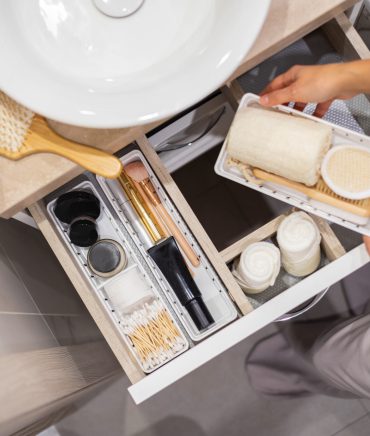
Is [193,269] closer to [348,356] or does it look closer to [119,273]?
[119,273]

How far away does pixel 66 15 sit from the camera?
2.15 ft

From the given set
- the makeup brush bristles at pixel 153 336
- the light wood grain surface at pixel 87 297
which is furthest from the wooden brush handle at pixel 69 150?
the makeup brush bristles at pixel 153 336

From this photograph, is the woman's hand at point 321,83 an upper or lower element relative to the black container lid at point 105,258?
upper

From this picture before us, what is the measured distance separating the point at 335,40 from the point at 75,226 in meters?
0.56

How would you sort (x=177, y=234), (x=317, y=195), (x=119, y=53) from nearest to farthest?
(x=119, y=53)
(x=317, y=195)
(x=177, y=234)

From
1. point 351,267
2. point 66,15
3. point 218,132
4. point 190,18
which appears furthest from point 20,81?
point 218,132

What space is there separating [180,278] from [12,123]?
348mm

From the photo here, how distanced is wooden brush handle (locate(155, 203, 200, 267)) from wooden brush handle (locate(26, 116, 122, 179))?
0.18m

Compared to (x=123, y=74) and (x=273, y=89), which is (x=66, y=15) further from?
(x=273, y=89)

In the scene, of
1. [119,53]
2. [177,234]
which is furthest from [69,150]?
[177,234]

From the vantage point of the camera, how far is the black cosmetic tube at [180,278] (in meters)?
0.84

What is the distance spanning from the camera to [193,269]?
0.88m

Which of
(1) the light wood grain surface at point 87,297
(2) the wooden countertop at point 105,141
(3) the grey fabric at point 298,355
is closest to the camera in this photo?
(2) the wooden countertop at point 105,141

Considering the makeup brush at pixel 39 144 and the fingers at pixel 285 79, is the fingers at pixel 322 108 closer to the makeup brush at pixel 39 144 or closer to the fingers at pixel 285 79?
the fingers at pixel 285 79
